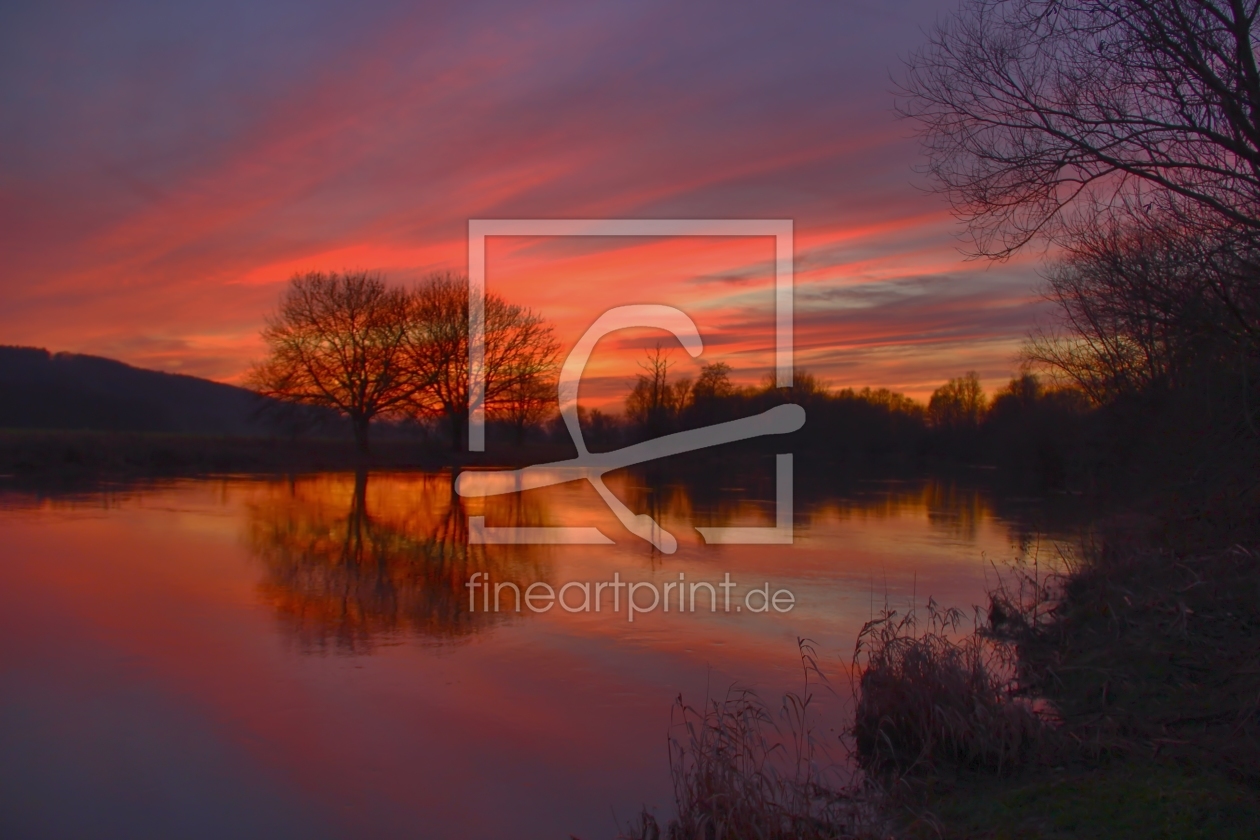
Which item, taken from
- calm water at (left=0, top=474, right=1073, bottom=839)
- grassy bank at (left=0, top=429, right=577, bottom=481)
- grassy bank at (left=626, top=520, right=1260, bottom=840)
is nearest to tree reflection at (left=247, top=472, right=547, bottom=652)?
calm water at (left=0, top=474, right=1073, bottom=839)

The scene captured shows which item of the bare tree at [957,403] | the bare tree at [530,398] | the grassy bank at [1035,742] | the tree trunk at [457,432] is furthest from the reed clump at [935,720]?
the bare tree at [957,403]

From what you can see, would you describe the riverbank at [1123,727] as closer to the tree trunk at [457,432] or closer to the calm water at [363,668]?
the calm water at [363,668]

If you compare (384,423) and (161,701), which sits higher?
(384,423)

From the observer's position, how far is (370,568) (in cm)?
1208

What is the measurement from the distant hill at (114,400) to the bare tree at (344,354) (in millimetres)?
1204

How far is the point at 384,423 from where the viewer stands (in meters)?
44.9

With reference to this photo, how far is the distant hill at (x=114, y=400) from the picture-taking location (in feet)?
199

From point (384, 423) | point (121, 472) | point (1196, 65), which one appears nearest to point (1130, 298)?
point (1196, 65)

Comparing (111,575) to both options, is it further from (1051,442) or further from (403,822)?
(1051,442)

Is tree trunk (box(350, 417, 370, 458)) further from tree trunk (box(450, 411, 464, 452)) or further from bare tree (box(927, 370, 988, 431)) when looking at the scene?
bare tree (box(927, 370, 988, 431))

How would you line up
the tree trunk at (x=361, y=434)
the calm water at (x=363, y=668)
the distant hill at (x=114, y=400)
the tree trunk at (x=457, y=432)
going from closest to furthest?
the calm water at (x=363, y=668) < the tree trunk at (x=361, y=434) < the tree trunk at (x=457, y=432) < the distant hill at (x=114, y=400)

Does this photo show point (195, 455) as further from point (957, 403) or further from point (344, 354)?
point (957, 403)

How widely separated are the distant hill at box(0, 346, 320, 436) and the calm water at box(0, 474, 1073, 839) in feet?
87.5

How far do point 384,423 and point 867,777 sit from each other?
4208cm
